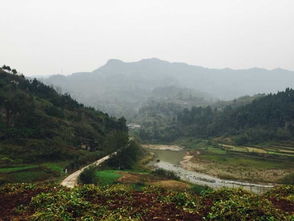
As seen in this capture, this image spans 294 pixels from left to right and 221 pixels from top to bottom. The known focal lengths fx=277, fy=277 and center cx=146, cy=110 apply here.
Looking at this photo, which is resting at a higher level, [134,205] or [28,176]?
[134,205]

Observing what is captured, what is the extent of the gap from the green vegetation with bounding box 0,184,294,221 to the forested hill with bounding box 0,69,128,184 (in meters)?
51.3

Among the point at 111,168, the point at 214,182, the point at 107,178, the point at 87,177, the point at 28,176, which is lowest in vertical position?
the point at 214,182

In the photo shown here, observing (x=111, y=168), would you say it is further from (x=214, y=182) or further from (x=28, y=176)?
(x=214, y=182)

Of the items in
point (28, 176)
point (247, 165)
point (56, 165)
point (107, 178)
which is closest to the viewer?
point (28, 176)

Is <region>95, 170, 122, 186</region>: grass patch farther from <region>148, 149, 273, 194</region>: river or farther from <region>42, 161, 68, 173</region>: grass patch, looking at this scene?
<region>148, 149, 273, 194</region>: river

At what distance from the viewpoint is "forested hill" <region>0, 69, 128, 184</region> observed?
78312 millimetres

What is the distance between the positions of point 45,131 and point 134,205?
8063 cm

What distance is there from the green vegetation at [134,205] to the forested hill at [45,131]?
5130 cm

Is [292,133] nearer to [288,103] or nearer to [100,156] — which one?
[288,103]

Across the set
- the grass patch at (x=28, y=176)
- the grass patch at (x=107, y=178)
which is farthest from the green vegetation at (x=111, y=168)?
the grass patch at (x=28, y=176)

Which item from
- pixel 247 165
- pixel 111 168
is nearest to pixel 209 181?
pixel 247 165

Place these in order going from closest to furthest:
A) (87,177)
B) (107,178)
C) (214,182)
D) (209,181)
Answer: (87,177)
(107,178)
(214,182)
(209,181)

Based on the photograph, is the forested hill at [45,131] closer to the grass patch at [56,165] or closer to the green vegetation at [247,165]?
the grass patch at [56,165]

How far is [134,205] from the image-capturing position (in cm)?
2009
